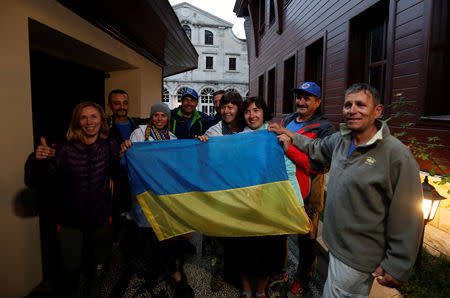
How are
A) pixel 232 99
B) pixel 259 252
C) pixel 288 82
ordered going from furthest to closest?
pixel 288 82 < pixel 232 99 < pixel 259 252

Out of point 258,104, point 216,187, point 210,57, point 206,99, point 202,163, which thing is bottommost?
point 216,187

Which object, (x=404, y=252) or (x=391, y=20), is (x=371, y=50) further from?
(x=404, y=252)

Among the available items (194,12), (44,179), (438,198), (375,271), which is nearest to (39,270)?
(44,179)

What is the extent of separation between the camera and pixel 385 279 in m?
1.54

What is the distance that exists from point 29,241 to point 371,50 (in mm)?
6496

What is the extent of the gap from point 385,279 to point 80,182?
254 cm

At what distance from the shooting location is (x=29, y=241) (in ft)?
8.55

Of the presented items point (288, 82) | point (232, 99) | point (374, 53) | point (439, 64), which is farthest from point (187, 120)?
point (288, 82)

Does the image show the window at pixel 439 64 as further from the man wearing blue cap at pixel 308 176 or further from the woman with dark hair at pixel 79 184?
the woman with dark hair at pixel 79 184

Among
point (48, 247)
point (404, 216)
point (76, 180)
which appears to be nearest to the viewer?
point (404, 216)

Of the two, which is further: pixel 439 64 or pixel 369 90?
pixel 439 64

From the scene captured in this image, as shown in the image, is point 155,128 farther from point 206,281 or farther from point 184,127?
point 206,281

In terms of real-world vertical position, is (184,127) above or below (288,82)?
below

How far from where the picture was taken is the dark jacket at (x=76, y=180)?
6.95ft
